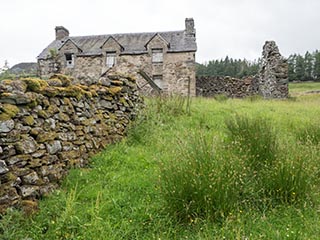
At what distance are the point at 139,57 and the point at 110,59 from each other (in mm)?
2283

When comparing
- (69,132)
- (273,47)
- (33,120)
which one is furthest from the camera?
(273,47)

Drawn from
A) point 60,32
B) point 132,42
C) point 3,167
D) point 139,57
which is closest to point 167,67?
point 139,57

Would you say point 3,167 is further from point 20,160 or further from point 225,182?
point 225,182

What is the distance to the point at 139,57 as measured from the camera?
2297 cm

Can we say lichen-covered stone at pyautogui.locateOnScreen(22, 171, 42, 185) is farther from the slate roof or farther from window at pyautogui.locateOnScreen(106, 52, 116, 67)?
window at pyautogui.locateOnScreen(106, 52, 116, 67)

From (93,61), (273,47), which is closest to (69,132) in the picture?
(273,47)

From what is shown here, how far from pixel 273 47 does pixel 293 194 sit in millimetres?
14230

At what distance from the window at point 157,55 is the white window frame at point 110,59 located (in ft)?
9.93

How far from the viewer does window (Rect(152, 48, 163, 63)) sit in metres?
22.6

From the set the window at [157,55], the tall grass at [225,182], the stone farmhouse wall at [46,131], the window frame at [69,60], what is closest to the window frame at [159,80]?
the window at [157,55]

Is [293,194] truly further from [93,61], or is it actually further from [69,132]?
[93,61]

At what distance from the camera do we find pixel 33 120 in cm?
370

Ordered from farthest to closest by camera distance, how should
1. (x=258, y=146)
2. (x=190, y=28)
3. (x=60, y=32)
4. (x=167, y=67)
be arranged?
(x=60, y=32) < (x=190, y=28) < (x=167, y=67) < (x=258, y=146)

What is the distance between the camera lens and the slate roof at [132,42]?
22.8 metres
